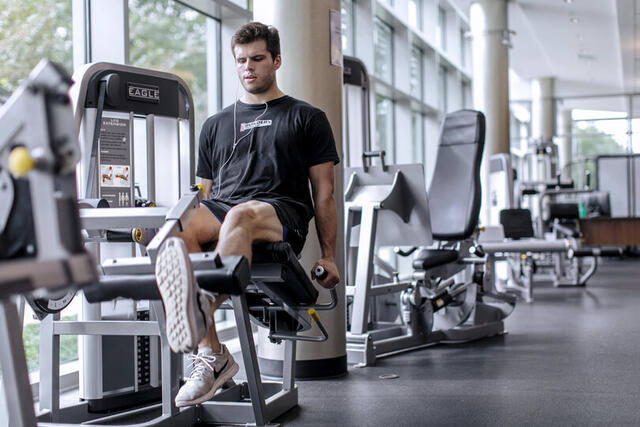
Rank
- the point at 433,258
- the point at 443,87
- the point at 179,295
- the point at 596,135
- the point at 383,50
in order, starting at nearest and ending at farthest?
the point at 179,295 → the point at 433,258 → the point at 383,50 → the point at 443,87 → the point at 596,135

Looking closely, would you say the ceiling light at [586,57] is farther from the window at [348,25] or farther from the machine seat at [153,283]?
the machine seat at [153,283]

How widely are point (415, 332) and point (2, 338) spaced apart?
2.76m

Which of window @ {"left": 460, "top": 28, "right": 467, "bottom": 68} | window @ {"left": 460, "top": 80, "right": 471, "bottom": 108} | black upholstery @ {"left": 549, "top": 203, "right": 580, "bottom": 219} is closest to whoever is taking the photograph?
black upholstery @ {"left": 549, "top": 203, "right": 580, "bottom": 219}

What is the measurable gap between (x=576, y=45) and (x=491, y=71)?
4677 mm

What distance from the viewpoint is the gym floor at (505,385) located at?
8.55 ft

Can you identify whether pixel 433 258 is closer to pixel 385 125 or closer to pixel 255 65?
pixel 255 65

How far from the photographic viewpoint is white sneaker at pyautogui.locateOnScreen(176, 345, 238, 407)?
211 cm

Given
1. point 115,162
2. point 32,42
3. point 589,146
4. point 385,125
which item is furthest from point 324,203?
point 589,146

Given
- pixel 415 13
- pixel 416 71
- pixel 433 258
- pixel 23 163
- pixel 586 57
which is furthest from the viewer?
pixel 586 57

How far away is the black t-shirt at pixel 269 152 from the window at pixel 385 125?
5.20 m

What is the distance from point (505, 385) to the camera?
10.3 feet

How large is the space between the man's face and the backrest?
2.13 metres

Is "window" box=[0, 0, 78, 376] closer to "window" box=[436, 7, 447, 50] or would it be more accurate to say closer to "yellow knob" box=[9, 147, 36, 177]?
"yellow knob" box=[9, 147, 36, 177]

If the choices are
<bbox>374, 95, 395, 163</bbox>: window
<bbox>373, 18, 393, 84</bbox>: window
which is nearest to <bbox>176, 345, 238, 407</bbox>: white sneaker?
<bbox>374, 95, 395, 163</bbox>: window
